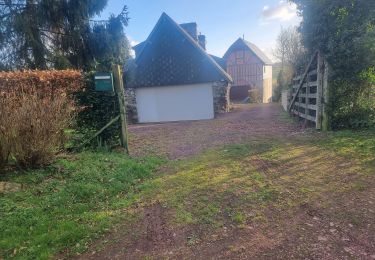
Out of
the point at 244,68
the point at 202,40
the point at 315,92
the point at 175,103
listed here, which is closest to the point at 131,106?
the point at 175,103

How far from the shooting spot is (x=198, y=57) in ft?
53.6

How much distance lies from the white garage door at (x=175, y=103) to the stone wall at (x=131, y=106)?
22 cm

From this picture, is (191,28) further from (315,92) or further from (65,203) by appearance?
(65,203)

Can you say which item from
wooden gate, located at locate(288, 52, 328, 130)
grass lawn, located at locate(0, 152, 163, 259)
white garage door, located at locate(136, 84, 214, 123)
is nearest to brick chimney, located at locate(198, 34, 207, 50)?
white garage door, located at locate(136, 84, 214, 123)

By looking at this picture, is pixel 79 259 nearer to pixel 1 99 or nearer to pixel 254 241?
pixel 254 241

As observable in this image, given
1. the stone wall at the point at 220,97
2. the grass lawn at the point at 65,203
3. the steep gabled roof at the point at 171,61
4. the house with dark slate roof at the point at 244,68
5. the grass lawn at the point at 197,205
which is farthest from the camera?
the house with dark slate roof at the point at 244,68

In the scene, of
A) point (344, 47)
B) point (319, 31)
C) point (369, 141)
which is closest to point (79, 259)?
point (369, 141)

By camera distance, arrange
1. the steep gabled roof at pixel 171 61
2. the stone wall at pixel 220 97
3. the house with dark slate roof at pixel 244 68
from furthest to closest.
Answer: the house with dark slate roof at pixel 244 68 → the stone wall at pixel 220 97 → the steep gabled roof at pixel 171 61

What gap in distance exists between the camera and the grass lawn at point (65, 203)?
330 cm

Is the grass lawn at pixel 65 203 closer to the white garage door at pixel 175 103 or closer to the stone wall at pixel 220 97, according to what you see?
the white garage door at pixel 175 103

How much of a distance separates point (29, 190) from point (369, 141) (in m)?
7.18

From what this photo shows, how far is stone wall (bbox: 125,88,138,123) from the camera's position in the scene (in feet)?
54.8

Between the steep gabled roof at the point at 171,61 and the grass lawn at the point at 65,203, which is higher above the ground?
the steep gabled roof at the point at 171,61

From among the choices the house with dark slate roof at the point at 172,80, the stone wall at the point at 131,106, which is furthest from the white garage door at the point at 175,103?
the stone wall at the point at 131,106
